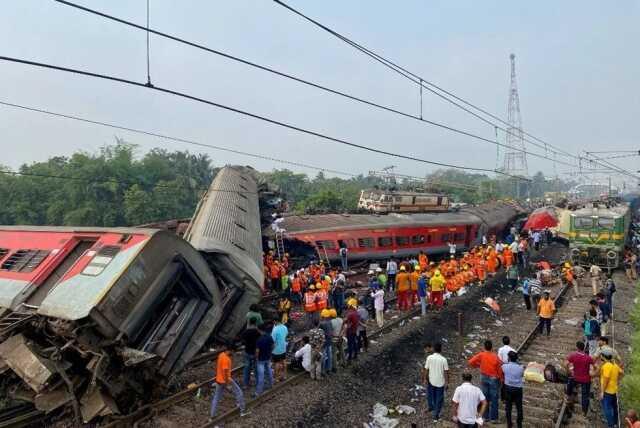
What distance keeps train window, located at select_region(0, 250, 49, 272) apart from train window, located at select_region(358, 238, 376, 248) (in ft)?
47.4

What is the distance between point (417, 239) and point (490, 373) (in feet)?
55.4

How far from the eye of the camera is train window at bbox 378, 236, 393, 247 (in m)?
22.8

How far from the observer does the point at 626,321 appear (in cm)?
1480

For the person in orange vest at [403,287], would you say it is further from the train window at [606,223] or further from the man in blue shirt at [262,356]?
the train window at [606,223]

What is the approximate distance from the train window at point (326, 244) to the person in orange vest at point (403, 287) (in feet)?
19.2

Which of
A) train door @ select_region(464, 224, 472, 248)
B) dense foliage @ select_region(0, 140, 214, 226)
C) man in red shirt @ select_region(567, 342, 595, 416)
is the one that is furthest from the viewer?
dense foliage @ select_region(0, 140, 214, 226)

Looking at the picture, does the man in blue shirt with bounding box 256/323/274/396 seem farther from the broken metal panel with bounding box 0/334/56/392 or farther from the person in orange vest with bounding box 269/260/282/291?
the person in orange vest with bounding box 269/260/282/291

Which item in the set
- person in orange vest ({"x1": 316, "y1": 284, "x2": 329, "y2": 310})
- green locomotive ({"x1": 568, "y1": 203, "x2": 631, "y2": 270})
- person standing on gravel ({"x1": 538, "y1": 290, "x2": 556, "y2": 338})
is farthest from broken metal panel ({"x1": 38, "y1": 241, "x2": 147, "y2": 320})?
green locomotive ({"x1": 568, "y1": 203, "x2": 631, "y2": 270})

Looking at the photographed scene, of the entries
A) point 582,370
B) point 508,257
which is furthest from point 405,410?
point 508,257

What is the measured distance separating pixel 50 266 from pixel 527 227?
106ft

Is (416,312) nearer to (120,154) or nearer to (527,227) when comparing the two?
(527,227)

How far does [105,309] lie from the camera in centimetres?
725

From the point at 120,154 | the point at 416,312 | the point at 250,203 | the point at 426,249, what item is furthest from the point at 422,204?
the point at 120,154

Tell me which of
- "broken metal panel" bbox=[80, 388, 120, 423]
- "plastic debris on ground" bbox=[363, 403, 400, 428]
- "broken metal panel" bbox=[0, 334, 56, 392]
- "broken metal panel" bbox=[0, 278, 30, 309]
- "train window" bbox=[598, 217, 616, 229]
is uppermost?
"train window" bbox=[598, 217, 616, 229]
